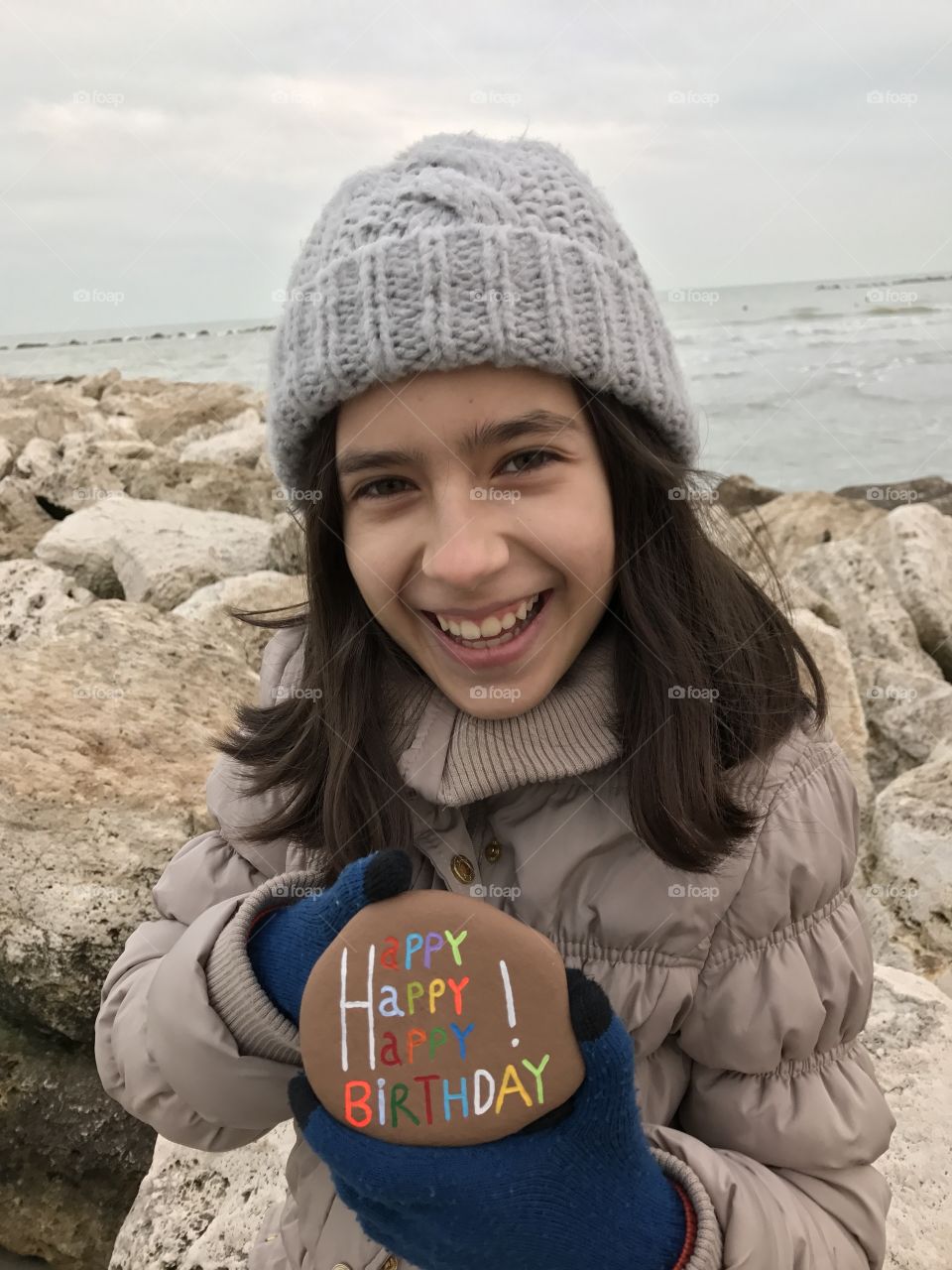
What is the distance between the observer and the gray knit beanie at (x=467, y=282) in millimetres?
1199

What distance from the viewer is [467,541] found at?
46.8 inches

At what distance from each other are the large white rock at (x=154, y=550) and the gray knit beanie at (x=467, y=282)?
2.99 metres

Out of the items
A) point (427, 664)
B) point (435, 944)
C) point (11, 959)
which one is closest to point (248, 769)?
point (427, 664)

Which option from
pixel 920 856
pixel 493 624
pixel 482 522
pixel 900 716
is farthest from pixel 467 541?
pixel 900 716

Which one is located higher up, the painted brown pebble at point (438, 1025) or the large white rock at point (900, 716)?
the painted brown pebble at point (438, 1025)

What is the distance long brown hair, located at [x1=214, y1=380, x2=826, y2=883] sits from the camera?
127 cm

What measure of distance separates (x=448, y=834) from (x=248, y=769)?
41cm

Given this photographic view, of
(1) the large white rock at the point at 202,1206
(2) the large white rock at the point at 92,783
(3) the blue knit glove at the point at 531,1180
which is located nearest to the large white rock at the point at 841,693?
(2) the large white rock at the point at 92,783

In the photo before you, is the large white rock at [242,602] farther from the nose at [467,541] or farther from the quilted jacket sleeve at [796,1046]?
the quilted jacket sleeve at [796,1046]

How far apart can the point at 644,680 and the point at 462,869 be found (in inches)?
13.1

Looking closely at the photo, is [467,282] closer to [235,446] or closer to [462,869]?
[462,869]

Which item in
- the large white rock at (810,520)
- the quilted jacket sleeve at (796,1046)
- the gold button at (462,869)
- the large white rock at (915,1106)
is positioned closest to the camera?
the quilted jacket sleeve at (796,1046)

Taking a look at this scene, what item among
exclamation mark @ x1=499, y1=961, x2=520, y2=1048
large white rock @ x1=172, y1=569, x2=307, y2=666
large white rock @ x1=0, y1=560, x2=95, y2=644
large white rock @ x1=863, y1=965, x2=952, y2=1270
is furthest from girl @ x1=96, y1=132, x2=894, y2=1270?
large white rock @ x1=0, y1=560, x2=95, y2=644

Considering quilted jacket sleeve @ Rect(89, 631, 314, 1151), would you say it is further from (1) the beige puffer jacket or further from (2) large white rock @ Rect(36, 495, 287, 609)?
(2) large white rock @ Rect(36, 495, 287, 609)
